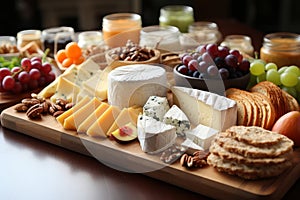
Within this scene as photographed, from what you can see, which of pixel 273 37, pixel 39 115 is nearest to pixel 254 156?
pixel 39 115

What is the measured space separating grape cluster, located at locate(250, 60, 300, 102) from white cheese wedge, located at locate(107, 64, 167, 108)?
1.13 ft

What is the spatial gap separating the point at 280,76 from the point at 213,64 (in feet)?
0.84

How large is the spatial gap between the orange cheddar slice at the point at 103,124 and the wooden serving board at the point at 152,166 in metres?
0.02

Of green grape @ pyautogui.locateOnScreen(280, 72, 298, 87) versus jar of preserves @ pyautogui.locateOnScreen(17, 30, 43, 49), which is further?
jar of preserves @ pyautogui.locateOnScreen(17, 30, 43, 49)

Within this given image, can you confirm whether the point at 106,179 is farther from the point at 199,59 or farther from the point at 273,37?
the point at 273,37

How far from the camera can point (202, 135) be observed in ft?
4.49

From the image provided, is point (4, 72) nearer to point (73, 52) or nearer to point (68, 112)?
point (73, 52)

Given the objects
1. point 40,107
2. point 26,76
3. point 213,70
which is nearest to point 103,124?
point 40,107

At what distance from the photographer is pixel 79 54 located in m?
2.04

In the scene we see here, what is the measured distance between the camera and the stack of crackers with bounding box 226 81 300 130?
4.81 ft

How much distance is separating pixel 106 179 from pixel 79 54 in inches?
32.3

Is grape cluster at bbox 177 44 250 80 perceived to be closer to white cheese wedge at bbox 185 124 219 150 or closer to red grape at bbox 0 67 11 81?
white cheese wedge at bbox 185 124 219 150

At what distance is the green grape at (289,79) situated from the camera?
1651 millimetres

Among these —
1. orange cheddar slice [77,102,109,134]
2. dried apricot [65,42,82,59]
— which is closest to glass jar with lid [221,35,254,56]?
dried apricot [65,42,82,59]
